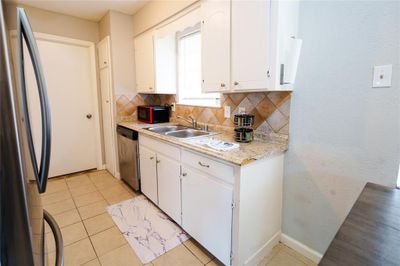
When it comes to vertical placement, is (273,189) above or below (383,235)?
below

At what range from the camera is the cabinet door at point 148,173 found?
2291 millimetres

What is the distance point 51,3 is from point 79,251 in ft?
9.82

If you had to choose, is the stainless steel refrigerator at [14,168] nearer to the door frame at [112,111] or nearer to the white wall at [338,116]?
the white wall at [338,116]

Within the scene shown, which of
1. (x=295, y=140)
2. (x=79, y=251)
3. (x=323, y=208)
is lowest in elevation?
(x=79, y=251)

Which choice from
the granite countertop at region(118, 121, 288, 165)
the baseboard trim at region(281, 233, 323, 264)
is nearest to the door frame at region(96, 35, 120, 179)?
the granite countertop at region(118, 121, 288, 165)

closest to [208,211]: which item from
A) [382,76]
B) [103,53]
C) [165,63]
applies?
[382,76]

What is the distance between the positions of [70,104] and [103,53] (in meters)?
0.98

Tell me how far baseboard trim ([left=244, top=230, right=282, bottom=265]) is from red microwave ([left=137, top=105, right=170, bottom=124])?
1985 millimetres

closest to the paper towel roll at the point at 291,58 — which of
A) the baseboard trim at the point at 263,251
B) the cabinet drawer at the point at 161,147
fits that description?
the cabinet drawer at the point at 161,147

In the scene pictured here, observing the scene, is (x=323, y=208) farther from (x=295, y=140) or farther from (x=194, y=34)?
(x=194, y=34)

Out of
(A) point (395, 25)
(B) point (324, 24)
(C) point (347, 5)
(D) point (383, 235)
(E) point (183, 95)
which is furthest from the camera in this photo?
(E) point (183, 95)

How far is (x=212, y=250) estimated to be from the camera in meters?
1.58

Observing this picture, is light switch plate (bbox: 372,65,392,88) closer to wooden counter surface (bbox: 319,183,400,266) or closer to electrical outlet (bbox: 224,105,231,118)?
wooden counter surface (bbox: 319,183,400,266)

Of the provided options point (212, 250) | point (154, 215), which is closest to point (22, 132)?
point (212, 250)
